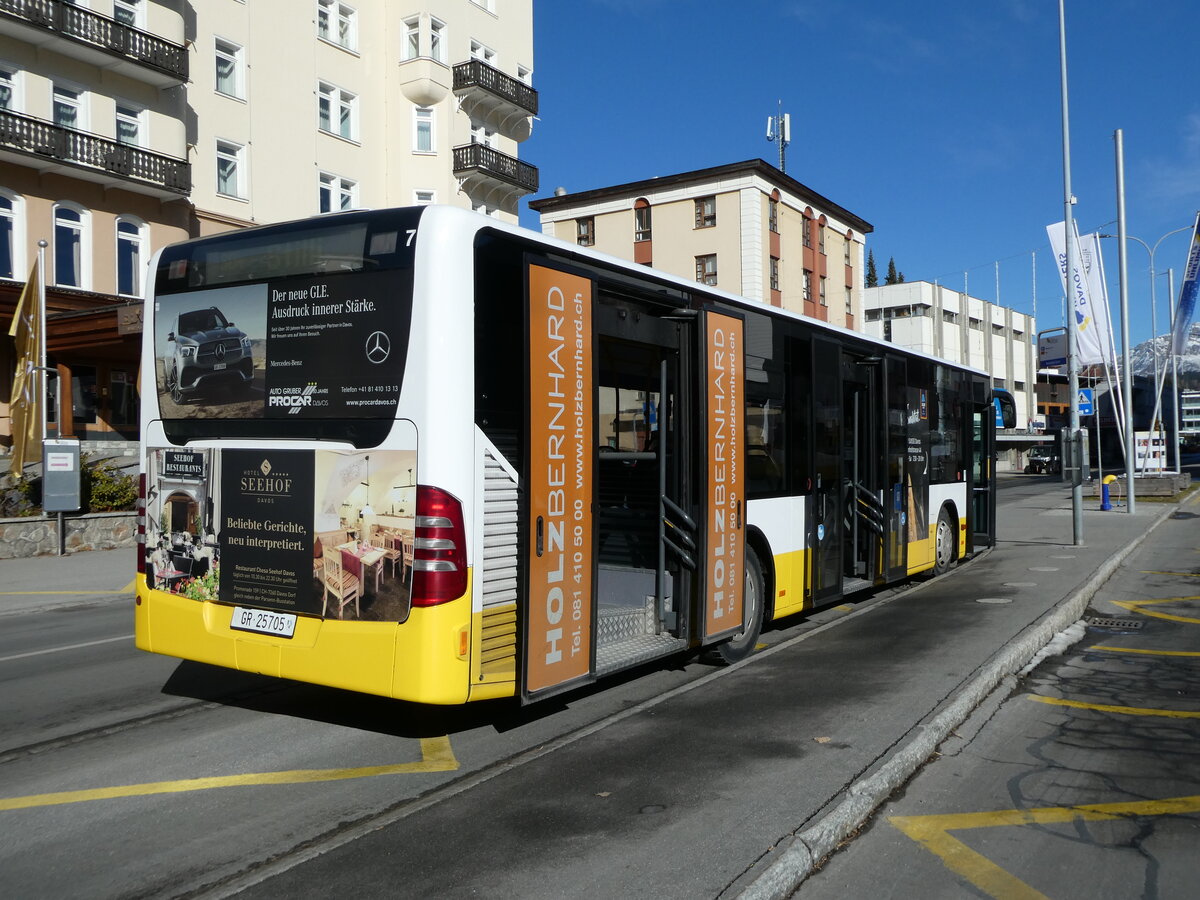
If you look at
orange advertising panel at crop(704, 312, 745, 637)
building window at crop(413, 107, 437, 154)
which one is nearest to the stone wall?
orange advertising panel at crop(704, 312, 745, 637)

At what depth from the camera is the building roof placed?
1882 inches

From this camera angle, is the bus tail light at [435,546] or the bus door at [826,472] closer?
the bus tail light at [435,546]

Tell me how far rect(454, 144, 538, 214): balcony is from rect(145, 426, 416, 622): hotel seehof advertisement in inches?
1273

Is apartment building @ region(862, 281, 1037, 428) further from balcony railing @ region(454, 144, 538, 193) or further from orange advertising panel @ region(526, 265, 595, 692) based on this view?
orange advertising panel @ region(526, 265, 595, 692)

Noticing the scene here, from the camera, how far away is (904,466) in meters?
12.6

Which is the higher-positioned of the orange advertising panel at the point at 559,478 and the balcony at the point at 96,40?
the balcony at the point at 96,40

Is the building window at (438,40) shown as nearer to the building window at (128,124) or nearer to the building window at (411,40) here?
the building window at (411,40)

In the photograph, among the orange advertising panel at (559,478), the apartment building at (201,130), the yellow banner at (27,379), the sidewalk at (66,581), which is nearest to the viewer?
the orange advertising panel at (559,478)

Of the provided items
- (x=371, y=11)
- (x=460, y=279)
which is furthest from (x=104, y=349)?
(x=460, y=279)

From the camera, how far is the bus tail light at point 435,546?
5477mm

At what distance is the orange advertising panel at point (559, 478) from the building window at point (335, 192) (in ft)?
96.6

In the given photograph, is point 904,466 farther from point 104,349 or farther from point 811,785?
point 104,349

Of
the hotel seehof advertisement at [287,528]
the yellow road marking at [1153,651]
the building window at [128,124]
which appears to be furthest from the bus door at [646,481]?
the building window at [128,124]

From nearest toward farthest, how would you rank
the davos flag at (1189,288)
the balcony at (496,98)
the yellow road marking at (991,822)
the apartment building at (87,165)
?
the yellow road marking at (991,822)
the apartment building at (87,165)
the davos flag at (1189,288)
the balcony at (496,98)
